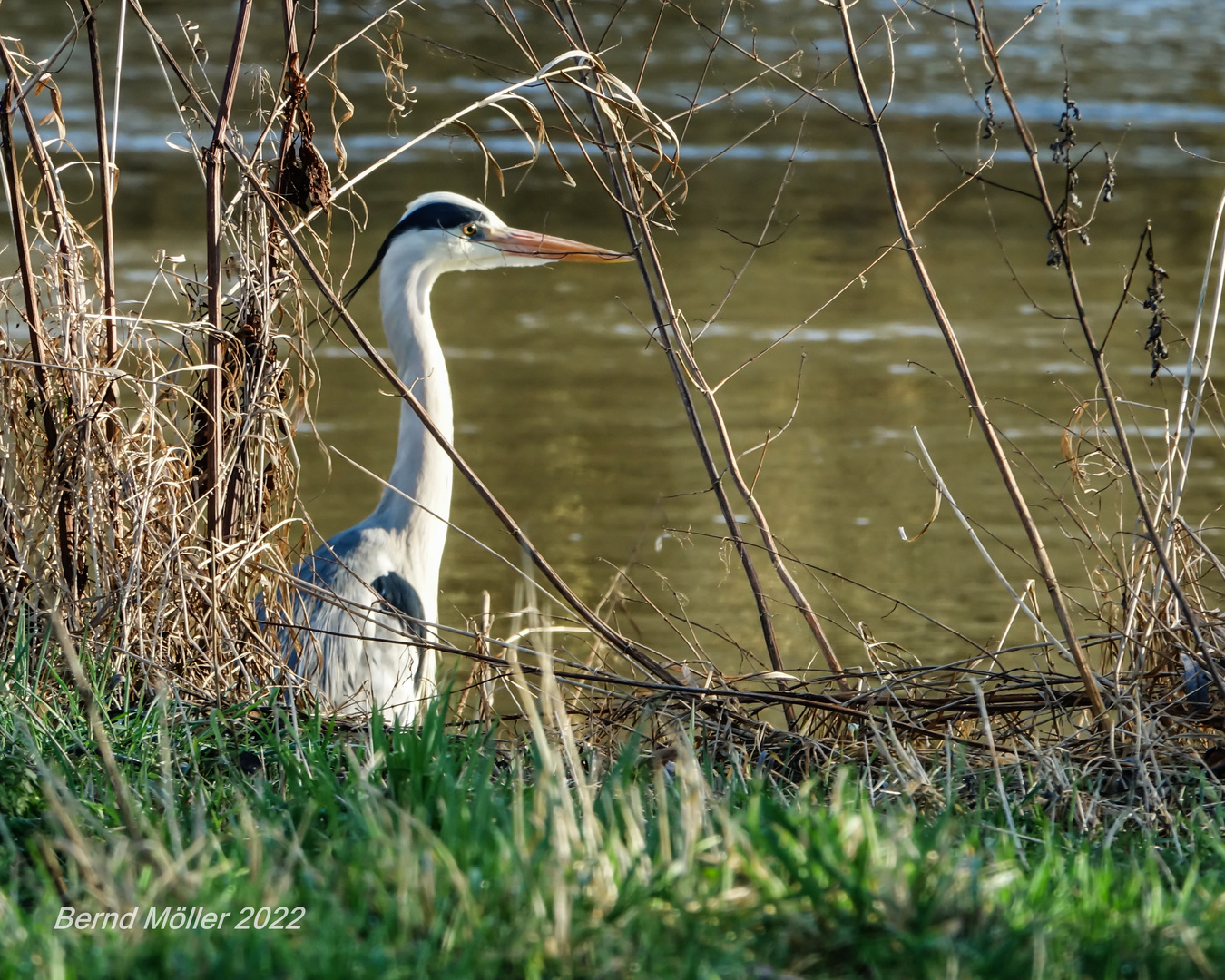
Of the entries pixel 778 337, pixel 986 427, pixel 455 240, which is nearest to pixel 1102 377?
pixel 986 427

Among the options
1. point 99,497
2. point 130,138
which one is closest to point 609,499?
point 99,497

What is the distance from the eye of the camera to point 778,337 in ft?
32.7

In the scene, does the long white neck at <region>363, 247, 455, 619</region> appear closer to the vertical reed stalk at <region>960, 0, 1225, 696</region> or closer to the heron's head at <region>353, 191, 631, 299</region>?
the heron's head at <region>353, 191, 631, 299</region>

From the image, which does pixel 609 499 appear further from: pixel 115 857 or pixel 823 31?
pixel 823 31

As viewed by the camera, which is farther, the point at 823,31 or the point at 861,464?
the point at 823,31

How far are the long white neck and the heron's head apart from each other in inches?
1.1

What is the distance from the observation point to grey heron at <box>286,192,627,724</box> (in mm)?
4613

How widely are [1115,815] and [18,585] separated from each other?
8.33ft

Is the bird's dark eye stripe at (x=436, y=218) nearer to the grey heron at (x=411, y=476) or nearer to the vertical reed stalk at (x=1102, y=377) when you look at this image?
the grey heron at (x=411, y=476)

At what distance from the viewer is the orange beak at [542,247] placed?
Answer: 16.5 ft

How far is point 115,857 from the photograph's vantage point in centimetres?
194

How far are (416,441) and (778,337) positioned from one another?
5447 millimetres

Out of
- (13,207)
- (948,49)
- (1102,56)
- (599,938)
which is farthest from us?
(948,49)

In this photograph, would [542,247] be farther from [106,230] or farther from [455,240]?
[106,230]
